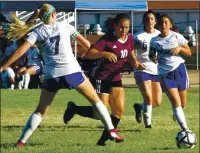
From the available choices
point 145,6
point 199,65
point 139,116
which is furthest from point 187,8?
point 139,116

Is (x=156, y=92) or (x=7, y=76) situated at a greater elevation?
(x=156, y=92)

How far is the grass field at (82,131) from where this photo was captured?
11.4 m

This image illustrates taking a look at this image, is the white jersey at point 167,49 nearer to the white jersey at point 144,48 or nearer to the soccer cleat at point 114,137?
the white jersey at point 144,48

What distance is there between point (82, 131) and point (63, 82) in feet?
9.92

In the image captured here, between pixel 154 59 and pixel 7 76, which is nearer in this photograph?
pixel 154 59

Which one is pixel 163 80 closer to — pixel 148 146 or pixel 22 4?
pixel 148 146

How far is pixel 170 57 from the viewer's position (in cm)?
1332

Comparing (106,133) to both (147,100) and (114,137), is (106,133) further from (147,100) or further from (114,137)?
(147,100)

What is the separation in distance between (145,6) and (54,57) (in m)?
17.7

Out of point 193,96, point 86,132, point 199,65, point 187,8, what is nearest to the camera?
point 86,132

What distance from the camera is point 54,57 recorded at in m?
11.1

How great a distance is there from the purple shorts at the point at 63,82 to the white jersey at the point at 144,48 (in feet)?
11.2

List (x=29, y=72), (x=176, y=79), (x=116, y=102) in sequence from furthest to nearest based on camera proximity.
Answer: (x=29, y=72), (x=176, y=79), (x=116, y=102)

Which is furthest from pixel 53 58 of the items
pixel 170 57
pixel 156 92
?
pixel 156 92
